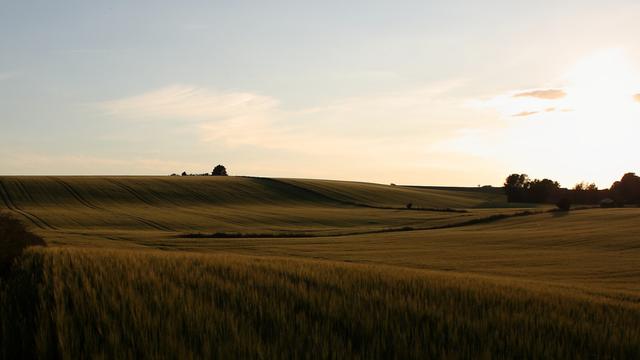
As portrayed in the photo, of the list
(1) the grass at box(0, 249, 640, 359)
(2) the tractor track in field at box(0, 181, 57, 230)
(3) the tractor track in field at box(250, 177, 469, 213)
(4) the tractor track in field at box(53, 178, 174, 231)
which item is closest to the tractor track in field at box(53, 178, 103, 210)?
(4) the tractor track in field at box(53, 178, 174, 231)

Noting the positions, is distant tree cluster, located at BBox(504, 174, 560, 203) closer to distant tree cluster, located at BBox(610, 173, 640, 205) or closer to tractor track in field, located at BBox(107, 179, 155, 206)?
distant tree cluster, located at BBox(610, 173, 640, 205)

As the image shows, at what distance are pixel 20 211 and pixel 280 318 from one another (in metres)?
63.3

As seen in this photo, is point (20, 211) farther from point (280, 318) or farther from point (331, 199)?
point (280, 318)

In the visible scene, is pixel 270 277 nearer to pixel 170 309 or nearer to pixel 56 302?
pixel 170 309

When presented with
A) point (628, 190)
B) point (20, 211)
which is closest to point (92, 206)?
point (20, 211)

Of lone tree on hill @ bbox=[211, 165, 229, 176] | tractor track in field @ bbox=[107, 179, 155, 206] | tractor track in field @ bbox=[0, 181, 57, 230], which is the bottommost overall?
tractor track in field @ bbox=[0, 181, 57, 230]

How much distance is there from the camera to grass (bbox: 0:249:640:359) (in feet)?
13.8

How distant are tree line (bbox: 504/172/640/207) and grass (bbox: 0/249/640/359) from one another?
94.0 metres

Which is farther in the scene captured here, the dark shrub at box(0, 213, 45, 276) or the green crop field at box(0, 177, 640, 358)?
the dark shrub at box(0, 213, 45, 276)

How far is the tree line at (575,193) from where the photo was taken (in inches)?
3954

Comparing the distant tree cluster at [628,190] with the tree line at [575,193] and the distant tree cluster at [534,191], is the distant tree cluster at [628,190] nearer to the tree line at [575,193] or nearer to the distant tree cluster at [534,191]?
the tree line at [575,193]

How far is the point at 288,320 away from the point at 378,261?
2546 cm

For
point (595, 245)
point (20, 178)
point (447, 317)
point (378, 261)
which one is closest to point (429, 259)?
point (378, 261)

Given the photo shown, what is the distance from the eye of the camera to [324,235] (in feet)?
168
